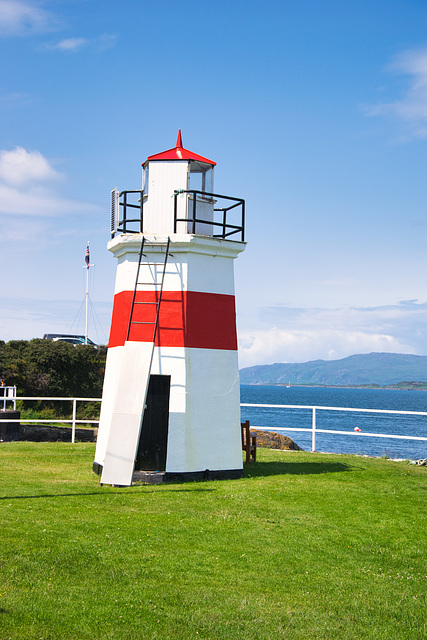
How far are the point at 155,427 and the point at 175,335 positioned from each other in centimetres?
181

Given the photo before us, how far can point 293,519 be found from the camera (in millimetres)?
9234

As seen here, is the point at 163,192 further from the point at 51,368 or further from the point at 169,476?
the point at 51,368

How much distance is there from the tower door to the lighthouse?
2 centimetres

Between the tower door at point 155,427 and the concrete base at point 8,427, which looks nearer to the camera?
the tower door at point 155,427

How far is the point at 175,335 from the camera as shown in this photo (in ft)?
40.5

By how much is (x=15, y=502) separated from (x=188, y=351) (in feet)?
14.2

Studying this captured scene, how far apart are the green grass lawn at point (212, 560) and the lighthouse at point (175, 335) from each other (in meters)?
0.92

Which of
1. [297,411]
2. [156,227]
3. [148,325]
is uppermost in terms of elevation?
[156,227]

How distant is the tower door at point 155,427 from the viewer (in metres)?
12.2

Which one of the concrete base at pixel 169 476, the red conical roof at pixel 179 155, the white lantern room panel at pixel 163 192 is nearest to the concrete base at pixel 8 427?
the concrete base at pixel 169 476

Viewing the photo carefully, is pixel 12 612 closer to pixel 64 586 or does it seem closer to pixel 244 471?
pixel 64 586

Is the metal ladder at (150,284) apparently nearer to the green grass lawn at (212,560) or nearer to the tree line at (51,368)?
the green grass lawn at (212,560)

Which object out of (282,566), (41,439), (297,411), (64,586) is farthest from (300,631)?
(297,411)

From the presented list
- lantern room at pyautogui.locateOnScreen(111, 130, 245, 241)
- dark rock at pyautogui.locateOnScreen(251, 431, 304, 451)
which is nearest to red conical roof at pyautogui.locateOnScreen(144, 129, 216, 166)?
lantern room at pyautogui.locateOnScreen(111, 130, 245, 241)
